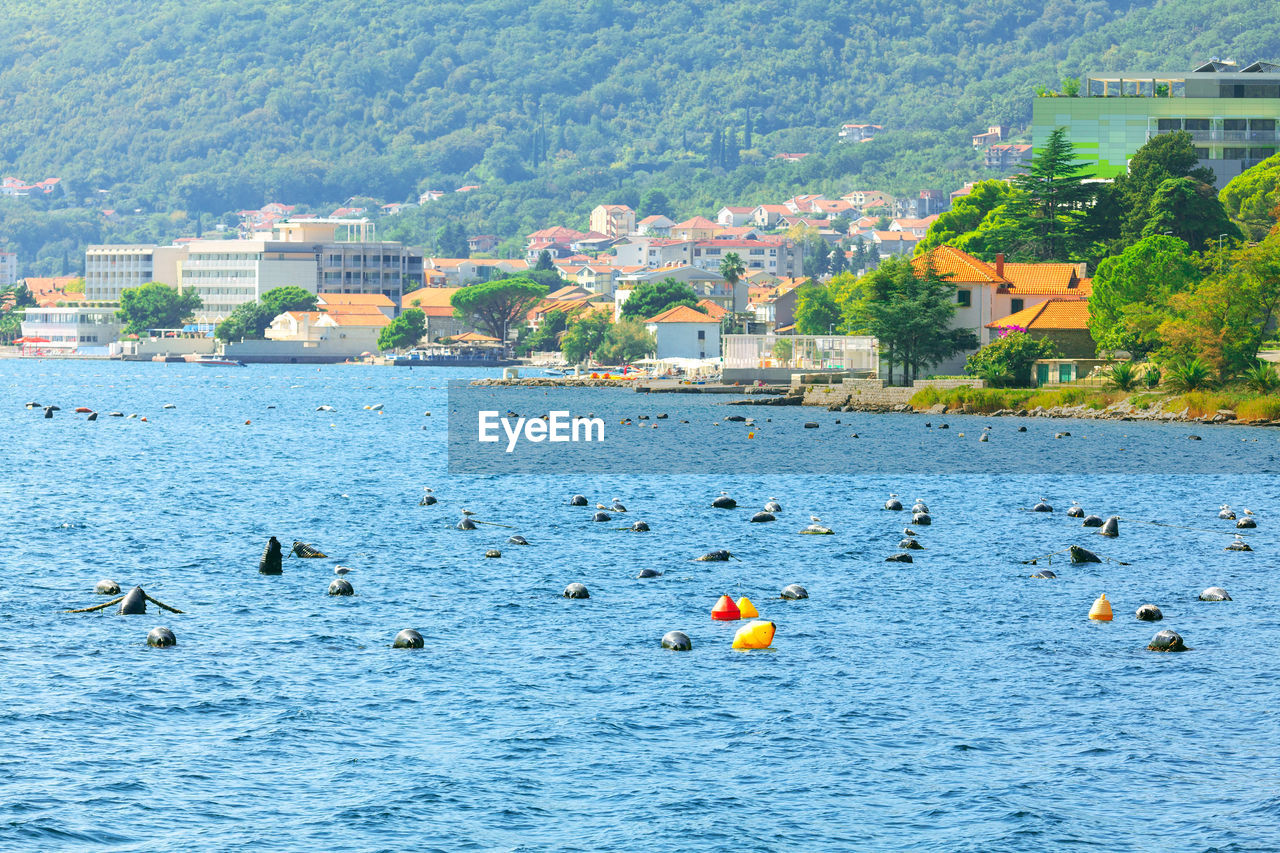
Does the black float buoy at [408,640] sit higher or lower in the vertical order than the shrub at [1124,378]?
lower

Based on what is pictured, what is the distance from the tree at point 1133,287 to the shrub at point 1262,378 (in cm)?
788

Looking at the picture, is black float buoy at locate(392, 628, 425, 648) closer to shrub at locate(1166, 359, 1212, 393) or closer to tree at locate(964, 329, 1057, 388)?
shrub at locate(1166, 359, 1212, 393)

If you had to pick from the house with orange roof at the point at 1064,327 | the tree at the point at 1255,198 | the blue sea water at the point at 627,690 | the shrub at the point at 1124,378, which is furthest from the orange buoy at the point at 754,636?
the tree at the point at 1255,198

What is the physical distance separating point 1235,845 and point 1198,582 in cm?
2038

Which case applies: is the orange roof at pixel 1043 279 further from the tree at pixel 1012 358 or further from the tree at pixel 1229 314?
the tree at pixel 1229 314

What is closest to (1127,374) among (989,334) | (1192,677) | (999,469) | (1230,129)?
(989,334)

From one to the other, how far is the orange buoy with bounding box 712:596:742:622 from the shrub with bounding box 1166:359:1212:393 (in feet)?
252

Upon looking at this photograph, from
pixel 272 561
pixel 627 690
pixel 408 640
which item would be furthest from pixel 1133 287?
pixel 627 690

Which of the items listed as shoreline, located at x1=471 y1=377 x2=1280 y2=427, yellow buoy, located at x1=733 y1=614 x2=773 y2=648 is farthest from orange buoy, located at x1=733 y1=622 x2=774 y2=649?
shoreline, located at x1=471 y1=377 x2=1280 y2=427

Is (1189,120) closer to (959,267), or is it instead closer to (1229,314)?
(959,267)

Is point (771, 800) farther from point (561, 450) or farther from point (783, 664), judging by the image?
point (561, 450)

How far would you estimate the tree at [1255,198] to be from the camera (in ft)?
452

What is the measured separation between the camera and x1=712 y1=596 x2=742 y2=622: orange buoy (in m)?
33.1

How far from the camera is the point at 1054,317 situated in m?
119
